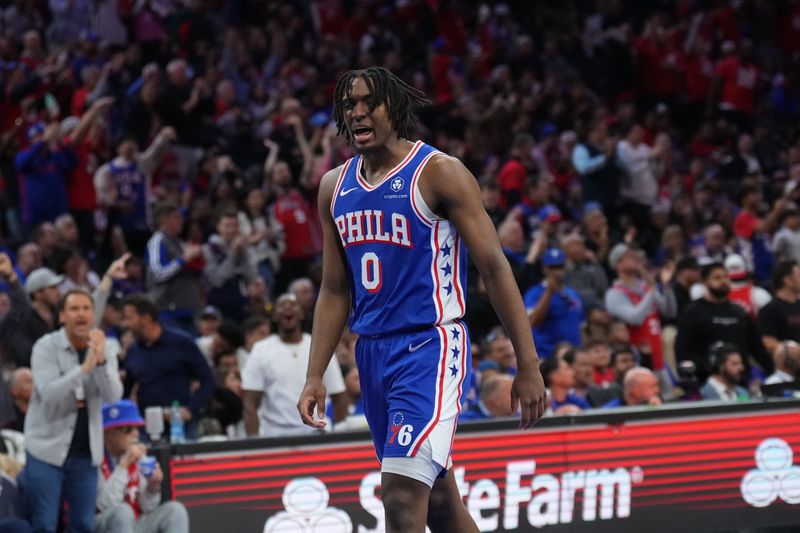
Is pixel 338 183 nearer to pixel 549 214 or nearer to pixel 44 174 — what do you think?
pixel 549 214

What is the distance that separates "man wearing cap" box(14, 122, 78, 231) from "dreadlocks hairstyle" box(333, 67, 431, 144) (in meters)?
8.97

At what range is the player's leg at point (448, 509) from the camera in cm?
503

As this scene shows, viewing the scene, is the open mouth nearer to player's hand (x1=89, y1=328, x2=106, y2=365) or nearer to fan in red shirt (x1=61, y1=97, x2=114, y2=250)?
player's hand (x1=89, y1=328, x2=106, y2=365)

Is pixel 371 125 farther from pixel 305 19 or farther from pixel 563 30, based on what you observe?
pixel 563 30

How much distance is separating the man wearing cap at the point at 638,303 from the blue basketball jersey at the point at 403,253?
733 centimetres

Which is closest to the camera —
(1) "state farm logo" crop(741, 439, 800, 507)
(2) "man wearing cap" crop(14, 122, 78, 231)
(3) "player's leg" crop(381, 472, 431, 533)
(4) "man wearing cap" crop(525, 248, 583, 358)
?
(3) "player's leg" crop(381, 472, 431, 533)

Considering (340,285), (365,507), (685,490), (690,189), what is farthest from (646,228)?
(340,285)

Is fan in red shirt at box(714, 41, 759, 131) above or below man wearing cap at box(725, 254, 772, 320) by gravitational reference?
above

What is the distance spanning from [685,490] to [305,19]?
43.6ft

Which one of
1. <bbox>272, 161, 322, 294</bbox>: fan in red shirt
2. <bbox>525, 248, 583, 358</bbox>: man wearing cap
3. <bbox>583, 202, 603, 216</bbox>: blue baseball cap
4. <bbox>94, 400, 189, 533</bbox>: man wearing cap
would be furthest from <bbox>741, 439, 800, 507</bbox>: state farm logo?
<bbox>272, 161, 322, 294</bbox>: fan in red shirt

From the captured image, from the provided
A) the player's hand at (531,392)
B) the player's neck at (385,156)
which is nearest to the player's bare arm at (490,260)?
the player's hand at (531,392)

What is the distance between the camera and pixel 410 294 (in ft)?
16.2

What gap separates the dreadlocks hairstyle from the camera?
4.94 metres

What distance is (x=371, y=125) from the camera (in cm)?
493
